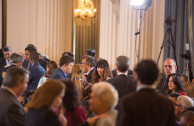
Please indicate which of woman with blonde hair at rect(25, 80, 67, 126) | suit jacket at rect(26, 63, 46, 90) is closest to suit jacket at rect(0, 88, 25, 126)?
woman with blonde hair at rect(25, 80, 67, 126)

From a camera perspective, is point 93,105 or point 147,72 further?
point 93,105

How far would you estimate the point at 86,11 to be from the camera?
10.2m

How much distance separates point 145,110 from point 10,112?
116 centimetres

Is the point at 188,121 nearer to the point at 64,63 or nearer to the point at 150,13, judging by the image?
the point at 64,63

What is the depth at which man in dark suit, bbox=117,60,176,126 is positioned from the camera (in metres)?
2.26

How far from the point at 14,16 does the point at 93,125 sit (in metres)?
8.19

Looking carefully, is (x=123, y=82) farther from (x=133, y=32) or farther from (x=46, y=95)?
(x=133, y=32)

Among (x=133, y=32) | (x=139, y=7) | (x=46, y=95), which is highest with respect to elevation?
(x=139, y=7)

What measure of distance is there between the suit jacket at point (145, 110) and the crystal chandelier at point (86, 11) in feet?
26.3

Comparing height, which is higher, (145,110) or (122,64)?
(122,64)

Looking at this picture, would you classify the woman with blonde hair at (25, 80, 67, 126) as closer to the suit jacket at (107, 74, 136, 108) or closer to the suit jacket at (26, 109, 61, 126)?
the suit jacket at (26, 109, 61, 126)

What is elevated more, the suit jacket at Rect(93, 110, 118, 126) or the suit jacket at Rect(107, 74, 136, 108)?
the suit jacket at Rect(107, 74, 136, 108)

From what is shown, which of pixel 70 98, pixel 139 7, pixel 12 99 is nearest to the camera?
pixel 70 98

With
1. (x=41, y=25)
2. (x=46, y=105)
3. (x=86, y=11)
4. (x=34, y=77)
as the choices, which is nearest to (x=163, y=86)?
(x=34, y=77)
